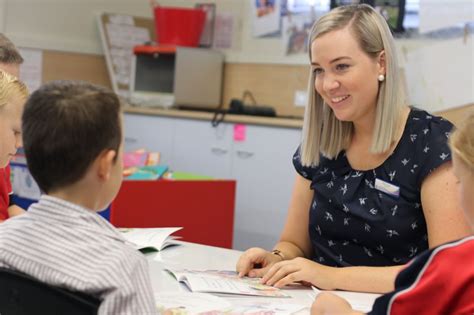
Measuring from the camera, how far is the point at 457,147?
1.07 meters

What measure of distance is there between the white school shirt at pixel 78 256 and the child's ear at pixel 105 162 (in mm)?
67

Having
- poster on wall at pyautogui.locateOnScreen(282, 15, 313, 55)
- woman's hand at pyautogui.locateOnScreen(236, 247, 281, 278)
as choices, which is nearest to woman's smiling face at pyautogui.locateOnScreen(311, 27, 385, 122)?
woman's hand at pyautogui.locateOnScreen(236, 247, 281, 278)

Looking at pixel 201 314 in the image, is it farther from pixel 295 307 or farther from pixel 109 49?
pixel 109 49

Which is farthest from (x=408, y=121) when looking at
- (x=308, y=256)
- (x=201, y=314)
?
(x=201, y=314)

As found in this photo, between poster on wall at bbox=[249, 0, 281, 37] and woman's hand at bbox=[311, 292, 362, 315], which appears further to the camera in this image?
poster on wall at bbox=[249, 0, 281, 37]

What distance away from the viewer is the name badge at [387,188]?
1.65 meters

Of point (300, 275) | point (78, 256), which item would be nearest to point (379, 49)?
point (300, 275)

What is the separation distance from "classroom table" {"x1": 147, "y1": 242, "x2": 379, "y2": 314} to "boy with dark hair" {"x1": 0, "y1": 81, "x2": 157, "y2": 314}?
1.25ft

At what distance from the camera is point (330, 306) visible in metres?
1.18

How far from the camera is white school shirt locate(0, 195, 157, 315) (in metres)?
0.95

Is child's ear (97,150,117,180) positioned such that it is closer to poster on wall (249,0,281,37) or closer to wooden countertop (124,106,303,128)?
wooden countertop (124,106,303,128)

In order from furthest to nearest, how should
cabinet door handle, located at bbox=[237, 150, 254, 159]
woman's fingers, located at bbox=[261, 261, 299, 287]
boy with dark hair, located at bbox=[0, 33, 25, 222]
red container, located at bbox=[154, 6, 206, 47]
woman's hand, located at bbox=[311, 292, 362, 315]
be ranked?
1. red container, located at bbox=[154, 6, 206, 47]
2. cabinet door handle, located at bbox=[237, 150, 254, 159]
3. boy with dark hair, located at bbox=[0, 33, 25, 222]
4. woman's fingers, located at bbox=[261, 261, 299, 287]
5. woman's hand, located at bbox=[311, 292, 362, 315]

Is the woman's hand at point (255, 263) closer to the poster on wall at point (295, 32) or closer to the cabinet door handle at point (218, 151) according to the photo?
the cabinet door handle at point (218, 151)

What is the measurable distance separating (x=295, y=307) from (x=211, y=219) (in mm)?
1754
